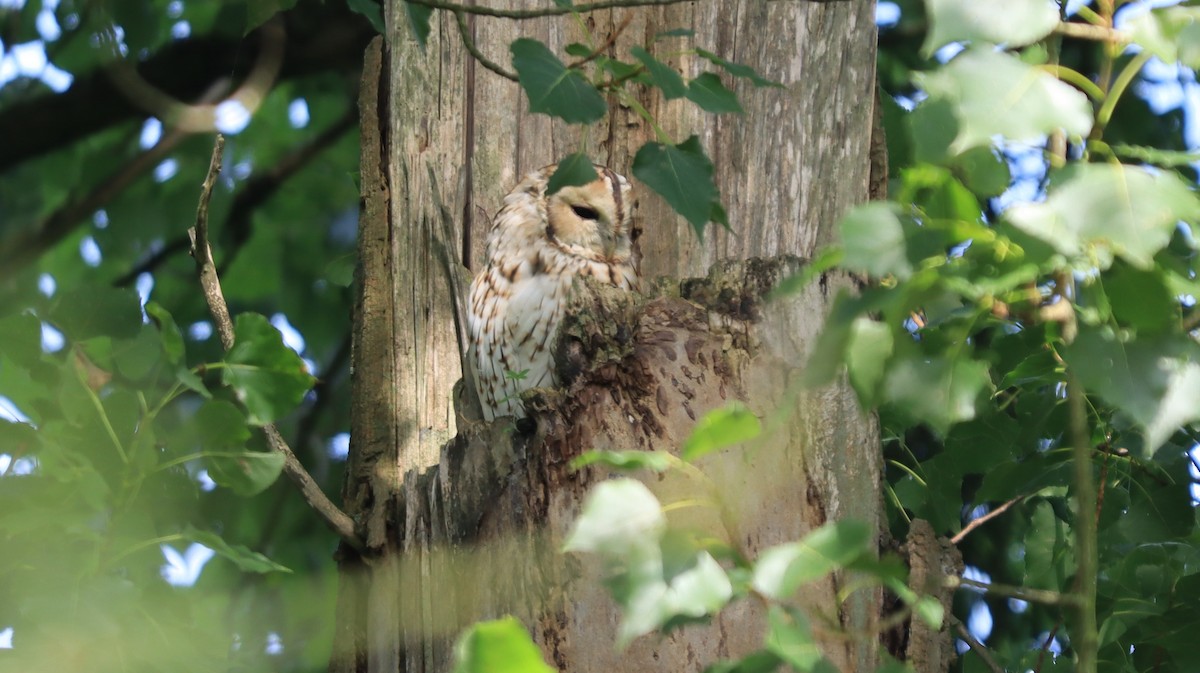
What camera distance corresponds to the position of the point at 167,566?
1.74 m

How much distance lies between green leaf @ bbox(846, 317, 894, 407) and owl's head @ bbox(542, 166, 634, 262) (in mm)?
1780

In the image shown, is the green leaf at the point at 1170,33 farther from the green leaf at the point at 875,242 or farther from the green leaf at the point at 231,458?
the green leaf at the point at 231,458

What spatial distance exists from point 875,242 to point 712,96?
57cm

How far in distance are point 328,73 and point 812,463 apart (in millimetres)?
3566

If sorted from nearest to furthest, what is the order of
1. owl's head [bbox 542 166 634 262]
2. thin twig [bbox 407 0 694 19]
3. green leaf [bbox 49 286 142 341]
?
thin twig [bbox 407 0 694 19]
green leaf [bbox 49 286 142 341]
owl's head [bbox 542 166 634 262]

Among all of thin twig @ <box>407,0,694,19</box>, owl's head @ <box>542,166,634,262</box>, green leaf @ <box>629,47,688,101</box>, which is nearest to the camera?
green leaf @ <box>629,47,688,101</box>

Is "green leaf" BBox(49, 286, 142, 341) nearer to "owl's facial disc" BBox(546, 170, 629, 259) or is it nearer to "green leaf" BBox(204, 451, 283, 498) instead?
"green leaf" BBox(204, 451, 283, 498)

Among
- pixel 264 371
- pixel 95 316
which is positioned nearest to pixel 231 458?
pixel 264 371

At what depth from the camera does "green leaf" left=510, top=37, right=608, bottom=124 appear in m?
1.36

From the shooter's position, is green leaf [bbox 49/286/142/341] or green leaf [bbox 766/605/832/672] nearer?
green leaf [bbox 766/605/832/672]

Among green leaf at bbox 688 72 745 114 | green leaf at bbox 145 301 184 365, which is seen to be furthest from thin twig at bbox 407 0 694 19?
green leaf at bbox 145 301 184 365

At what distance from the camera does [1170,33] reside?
907 millimetres

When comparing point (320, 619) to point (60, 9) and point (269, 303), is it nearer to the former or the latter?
point (269, 303)

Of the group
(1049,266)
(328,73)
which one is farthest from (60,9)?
(1049,266)
